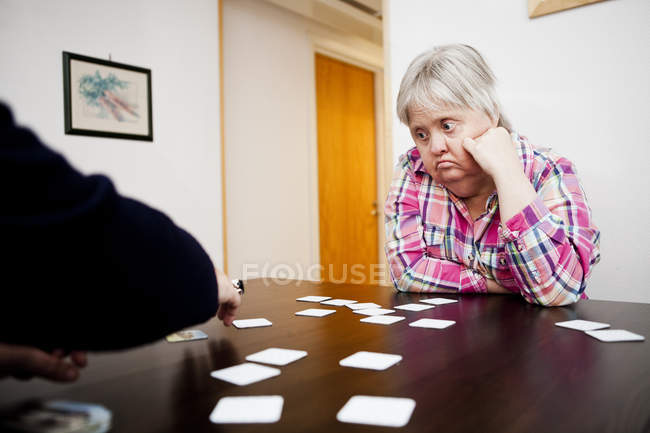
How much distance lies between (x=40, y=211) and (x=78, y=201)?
32mm

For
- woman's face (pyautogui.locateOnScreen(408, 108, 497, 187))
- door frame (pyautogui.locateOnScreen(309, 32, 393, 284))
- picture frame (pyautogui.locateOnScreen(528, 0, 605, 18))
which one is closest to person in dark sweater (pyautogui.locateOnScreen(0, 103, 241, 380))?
woman's face (pyautogui.locateOnScreen(408, 108, 497, 187))

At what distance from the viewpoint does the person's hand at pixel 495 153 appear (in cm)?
126

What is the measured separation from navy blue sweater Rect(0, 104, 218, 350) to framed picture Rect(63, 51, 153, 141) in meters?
2.33

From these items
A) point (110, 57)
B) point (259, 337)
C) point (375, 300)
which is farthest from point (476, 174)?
point (110, 57)

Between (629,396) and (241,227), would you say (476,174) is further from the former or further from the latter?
(241,227)

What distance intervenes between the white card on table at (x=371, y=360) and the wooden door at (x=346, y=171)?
12.3 feet

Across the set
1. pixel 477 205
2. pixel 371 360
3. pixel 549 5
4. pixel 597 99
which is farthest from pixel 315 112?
pixel 371 360

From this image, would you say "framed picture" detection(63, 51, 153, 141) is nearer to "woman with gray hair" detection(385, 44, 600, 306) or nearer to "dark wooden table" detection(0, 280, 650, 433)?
"woman with gray hair" detection(385, 44, 600, 306)

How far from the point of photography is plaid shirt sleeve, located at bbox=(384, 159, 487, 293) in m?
1.34

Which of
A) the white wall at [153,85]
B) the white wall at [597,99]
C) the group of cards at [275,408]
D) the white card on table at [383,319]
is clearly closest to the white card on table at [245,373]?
the group of cards at [275,408]

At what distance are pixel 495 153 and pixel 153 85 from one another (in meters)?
2.28

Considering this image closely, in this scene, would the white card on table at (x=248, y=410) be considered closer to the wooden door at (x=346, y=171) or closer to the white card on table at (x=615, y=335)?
the white card on table at (x=615, y=335)

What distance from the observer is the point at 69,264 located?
43 centimetres

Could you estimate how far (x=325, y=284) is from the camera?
4.98ft
